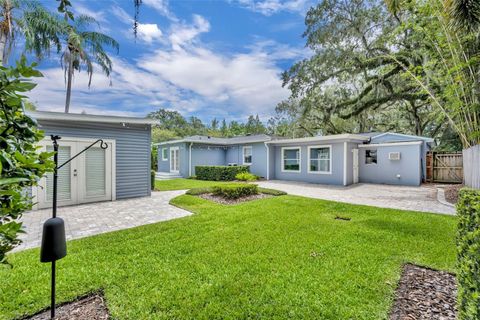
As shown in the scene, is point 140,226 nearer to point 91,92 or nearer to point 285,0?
point 285,0

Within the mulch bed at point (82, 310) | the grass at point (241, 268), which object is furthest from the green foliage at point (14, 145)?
the grass at point (241, 268)

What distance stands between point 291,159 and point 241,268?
427 inches

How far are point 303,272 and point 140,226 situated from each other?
3516mm

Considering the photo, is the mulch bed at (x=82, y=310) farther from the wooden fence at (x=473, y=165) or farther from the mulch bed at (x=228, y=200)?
the wooden fence at (x=473, y=165)

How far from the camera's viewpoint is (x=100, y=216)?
5523 mm

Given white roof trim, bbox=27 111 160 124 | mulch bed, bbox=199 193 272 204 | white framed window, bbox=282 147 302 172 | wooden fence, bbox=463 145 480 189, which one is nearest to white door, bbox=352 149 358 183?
white framed window, bbox=282 147 302 172

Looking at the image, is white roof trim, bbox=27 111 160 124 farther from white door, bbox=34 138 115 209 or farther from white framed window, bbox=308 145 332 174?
white framed window, bbox=308 145 332 174

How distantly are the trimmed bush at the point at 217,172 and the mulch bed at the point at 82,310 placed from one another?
11.1 m

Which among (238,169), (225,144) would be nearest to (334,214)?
(238,169)

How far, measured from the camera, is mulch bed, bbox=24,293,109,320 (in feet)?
6.98

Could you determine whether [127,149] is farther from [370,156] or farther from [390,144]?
[390,144]

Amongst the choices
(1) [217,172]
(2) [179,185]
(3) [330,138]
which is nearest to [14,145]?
(2) [179,185]

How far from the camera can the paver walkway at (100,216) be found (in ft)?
14.5

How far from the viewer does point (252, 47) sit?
36.7 ft
